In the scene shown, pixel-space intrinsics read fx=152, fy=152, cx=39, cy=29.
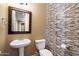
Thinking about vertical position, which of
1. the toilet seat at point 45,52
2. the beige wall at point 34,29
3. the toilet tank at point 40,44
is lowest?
the toilet seat at point 45,52

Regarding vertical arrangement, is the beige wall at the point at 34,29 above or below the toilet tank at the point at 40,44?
above

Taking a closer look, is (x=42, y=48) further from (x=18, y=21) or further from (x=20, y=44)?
(x=18, y=21)

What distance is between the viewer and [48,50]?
1.89 metres

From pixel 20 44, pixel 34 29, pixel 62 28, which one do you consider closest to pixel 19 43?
pixel 20 44

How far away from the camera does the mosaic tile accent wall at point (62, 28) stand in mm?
1829

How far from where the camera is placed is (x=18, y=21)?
1854mm

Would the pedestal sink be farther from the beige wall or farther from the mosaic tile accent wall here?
the mosaic tile accent wall

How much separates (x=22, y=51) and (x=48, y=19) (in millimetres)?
509

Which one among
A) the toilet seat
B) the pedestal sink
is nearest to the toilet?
the toilet seat

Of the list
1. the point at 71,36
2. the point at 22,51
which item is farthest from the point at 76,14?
the point at 22,51

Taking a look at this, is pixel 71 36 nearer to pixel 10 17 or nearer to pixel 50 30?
pixel 50 30

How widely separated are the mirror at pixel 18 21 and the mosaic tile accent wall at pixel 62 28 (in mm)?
249

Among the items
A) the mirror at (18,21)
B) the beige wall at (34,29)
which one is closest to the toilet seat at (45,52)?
the beige wall at (34,29)

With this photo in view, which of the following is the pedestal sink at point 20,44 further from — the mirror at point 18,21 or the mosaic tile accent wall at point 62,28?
the mosaic tile accent wall at point 62,28
